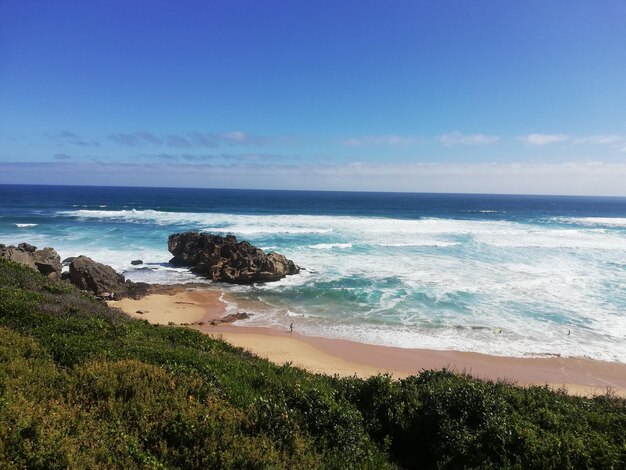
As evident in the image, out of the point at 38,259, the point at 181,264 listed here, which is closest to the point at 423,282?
the point at 181,264

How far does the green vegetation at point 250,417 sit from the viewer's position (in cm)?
451

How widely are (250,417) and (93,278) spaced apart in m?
19.6

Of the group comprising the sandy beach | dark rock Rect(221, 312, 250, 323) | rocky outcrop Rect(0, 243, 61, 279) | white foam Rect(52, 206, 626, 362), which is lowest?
the sandy beach

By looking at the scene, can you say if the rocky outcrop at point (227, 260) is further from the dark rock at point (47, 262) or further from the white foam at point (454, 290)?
the dark rock at point (47, 262)

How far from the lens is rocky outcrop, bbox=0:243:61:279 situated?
19.2 meters

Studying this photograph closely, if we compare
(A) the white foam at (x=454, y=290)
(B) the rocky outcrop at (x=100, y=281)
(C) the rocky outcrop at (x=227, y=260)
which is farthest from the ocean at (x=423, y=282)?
(B) the rocky outcrop at (x=100, y=281)

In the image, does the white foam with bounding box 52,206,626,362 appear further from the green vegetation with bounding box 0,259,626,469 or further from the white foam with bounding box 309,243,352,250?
the green vegetation with bounding box 0,259,626,469

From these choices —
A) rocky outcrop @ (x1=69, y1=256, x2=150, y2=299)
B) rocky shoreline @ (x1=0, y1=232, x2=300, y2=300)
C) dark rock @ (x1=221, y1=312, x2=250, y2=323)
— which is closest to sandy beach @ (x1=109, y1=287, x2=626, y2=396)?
dark rock @ (x1=221, y1=312, x2=250, y2=323)

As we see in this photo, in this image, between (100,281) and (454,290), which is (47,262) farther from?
(454,290)

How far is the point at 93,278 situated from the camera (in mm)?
21594

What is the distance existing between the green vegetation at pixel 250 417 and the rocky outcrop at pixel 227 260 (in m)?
18.3

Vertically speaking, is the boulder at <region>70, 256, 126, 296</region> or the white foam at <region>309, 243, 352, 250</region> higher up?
the white foam at <region>309, 243, 352, 250</region>

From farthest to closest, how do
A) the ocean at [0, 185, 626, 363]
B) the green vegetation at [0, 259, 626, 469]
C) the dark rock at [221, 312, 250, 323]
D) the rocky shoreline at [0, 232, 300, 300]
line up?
the rocky shoreline at [0, 232, 300, 300], the dark rock at [221, 312, 250, 323], the ocean at [0, 185, 626, 363], the green vegetation at [0, 259, 626, 469]

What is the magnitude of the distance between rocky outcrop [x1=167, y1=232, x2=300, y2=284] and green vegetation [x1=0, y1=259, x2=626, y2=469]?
60.1ft
